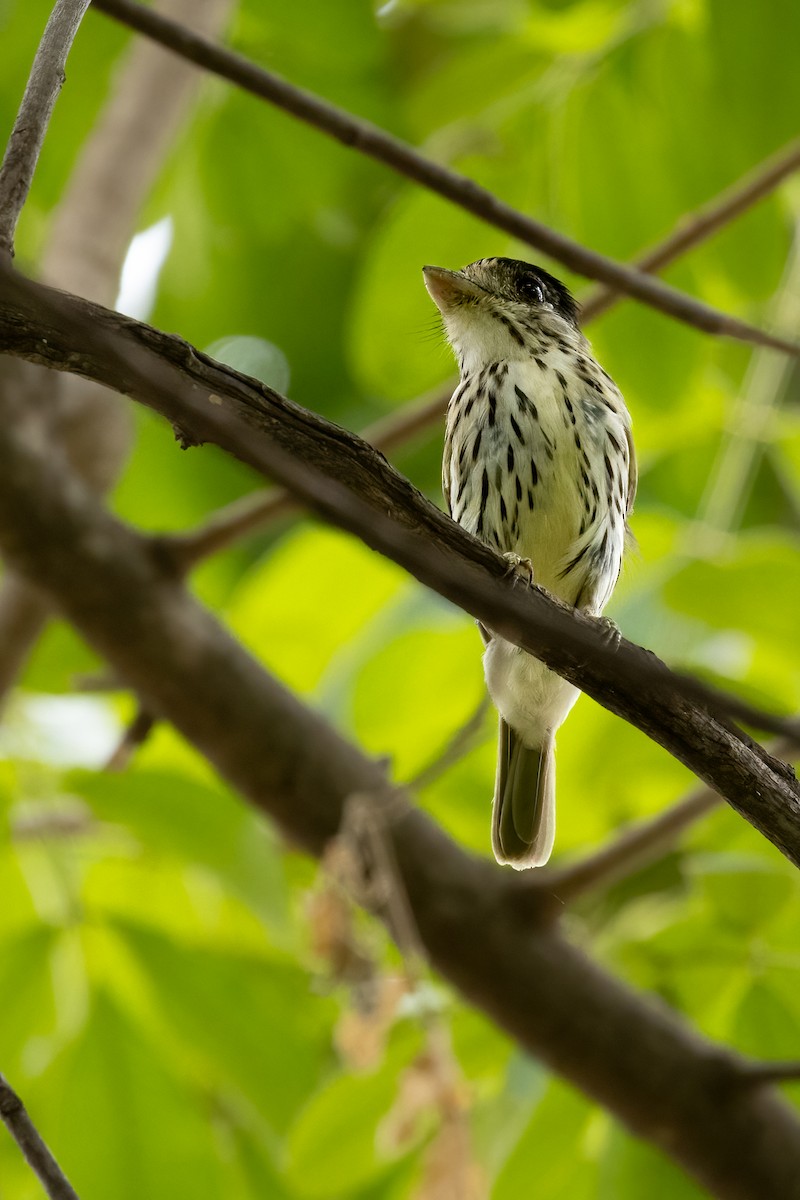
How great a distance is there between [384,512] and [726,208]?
5.50 ft

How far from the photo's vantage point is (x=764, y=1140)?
10.1ft

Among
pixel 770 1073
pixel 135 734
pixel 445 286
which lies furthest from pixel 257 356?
pixel 770 1073

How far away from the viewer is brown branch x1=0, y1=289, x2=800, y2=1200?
3062 mm

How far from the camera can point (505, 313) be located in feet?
12.1

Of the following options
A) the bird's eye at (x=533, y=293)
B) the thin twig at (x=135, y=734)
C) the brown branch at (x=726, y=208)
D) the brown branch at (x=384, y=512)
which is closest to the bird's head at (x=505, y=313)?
the bird's eye at (x=533, y=293)

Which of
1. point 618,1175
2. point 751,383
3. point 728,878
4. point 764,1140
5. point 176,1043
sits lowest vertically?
point 176,1043

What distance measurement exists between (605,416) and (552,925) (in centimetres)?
116

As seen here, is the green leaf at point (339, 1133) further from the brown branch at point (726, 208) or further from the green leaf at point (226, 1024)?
the brown branch at point (726, 208)

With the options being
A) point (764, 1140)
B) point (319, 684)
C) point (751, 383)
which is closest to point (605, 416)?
point (751, 383)

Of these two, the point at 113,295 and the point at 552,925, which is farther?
the point at 113,295

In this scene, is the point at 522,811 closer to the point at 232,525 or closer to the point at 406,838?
the point at 406,838

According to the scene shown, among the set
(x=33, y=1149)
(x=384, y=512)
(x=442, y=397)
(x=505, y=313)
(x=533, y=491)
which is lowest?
(x=33, y=1149)

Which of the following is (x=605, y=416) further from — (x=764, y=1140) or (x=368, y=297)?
(x=764, y=1140)

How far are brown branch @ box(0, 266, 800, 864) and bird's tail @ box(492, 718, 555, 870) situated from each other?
1.28 meters
